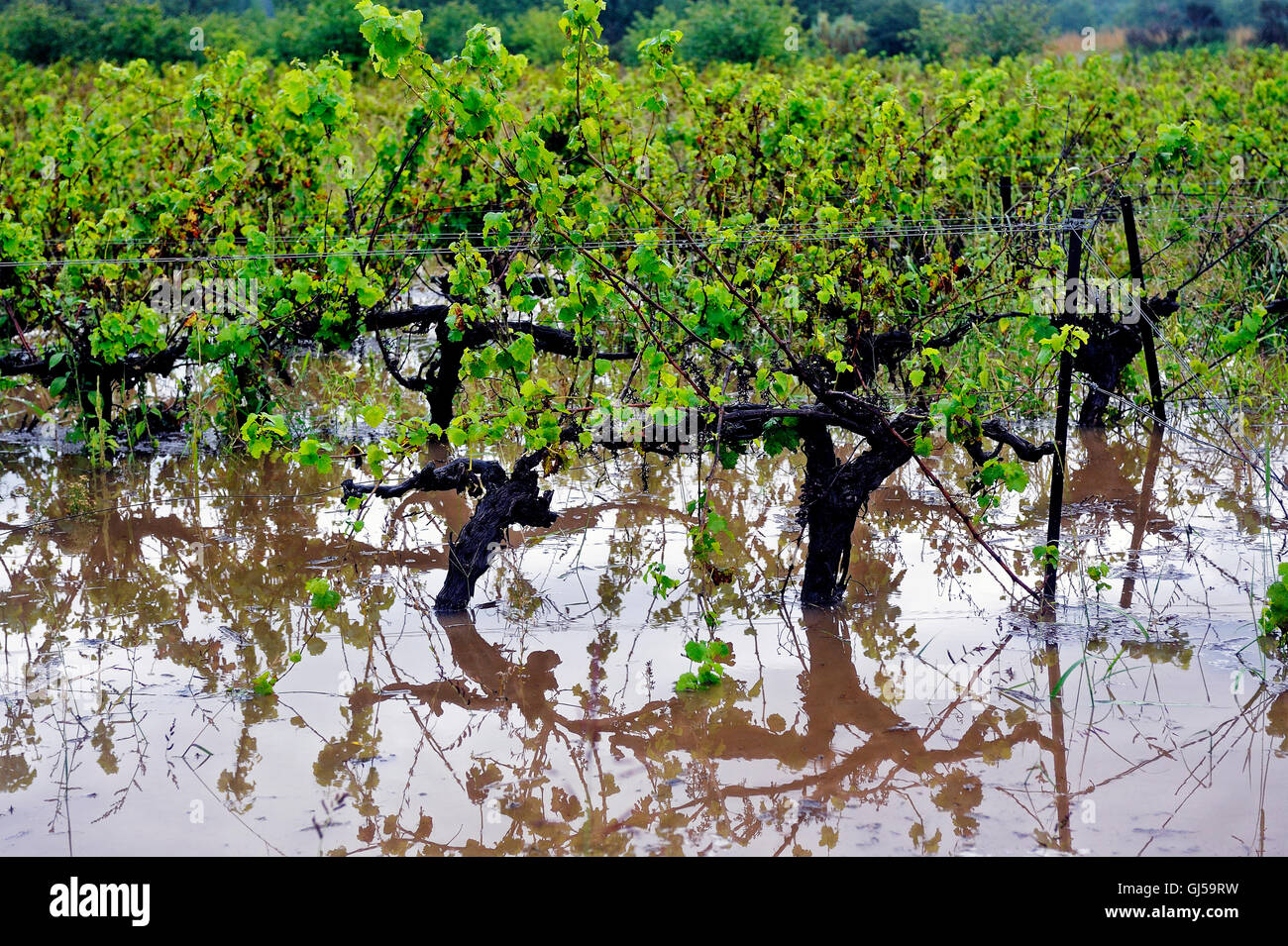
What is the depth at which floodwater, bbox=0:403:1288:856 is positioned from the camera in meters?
3.44

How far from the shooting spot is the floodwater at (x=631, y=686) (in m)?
3.44

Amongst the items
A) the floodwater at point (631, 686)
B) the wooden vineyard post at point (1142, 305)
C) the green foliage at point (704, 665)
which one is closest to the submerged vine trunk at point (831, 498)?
the floodwater at point (631, 686)

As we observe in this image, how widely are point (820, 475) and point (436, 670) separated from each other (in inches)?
64.8

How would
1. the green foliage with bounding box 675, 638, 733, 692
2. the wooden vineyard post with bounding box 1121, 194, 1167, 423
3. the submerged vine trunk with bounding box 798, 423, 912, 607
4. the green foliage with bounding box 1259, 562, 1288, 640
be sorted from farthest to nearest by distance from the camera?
1. the wooden vineyard post with bounding box 1121, 194, 1167, 423
2. the submerged vine trunk with bounding box 798, 423, 912, 607
3. the green foliage with bounding box 1259, 562, 1288, 640
4. the green foliage with bounding box 675, 638, 733, 692

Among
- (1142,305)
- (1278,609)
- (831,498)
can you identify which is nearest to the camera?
(1278,609)

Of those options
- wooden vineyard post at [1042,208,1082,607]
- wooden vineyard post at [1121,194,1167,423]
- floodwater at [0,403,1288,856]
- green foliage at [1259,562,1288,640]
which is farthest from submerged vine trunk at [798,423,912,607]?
wooden vineyard post at [1121,194,1167,423]

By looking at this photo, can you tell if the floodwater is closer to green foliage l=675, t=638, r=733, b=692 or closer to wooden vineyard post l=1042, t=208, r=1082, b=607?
green foliage l=675, t=638, r=733, b=692

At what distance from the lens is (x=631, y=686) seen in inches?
169

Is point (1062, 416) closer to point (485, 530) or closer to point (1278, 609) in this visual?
point (1278, 609)

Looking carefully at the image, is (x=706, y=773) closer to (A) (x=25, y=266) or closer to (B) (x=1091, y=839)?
(B) (x=1091, y=839)

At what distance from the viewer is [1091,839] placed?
3293 millimetres

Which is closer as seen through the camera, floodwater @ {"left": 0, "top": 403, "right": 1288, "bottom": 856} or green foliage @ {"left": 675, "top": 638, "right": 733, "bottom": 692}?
floodwater @ {"left": 0, "top": 403, "right": 1288, "bottom": 856}

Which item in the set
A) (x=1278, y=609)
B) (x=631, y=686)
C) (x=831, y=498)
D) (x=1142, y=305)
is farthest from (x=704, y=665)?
(x=1142, y=305)
